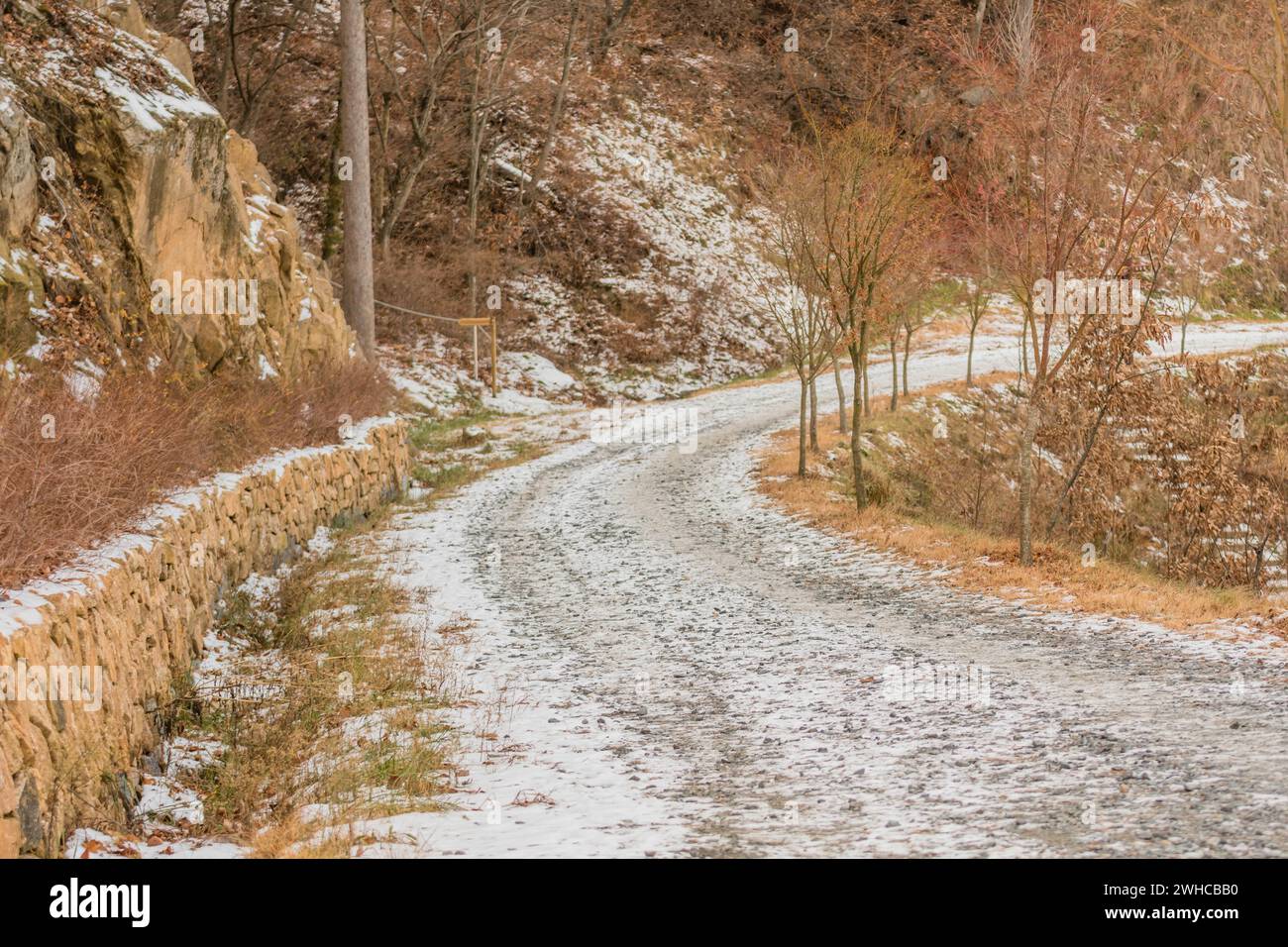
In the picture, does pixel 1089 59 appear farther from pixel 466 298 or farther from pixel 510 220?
pixel 510 220

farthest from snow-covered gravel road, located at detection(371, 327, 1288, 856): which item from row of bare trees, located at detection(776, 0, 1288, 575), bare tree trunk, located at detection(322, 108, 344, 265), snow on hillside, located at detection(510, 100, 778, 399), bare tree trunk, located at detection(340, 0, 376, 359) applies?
snow on hillside, located at detection(510, 100, 778, 399)

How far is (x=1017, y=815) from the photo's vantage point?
5.59 meters

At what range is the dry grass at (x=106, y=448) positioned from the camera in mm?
6301

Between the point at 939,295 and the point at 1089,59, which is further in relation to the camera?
the point at 939,295

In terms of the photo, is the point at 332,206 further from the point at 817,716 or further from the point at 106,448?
the point at 817,716

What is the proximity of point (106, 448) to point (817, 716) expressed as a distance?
5305 mm

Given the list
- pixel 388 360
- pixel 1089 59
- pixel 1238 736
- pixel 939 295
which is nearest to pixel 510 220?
pixel 388 360

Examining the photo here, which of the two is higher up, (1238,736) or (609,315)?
(609,315)

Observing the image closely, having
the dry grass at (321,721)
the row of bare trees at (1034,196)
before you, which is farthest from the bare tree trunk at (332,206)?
the dry grass at (321,721)

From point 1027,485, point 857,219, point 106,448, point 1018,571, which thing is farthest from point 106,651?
point 857,219

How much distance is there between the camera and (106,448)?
778cm

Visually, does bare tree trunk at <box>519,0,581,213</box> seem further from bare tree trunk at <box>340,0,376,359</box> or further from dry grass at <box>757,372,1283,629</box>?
dry grass at <box>757,372,1283,629</box>

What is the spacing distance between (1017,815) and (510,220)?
3212 cm
